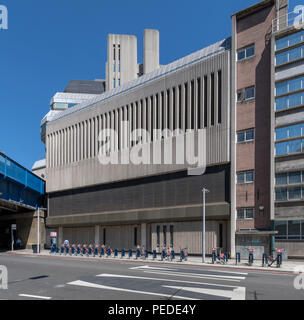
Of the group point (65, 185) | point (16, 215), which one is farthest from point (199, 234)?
point (16, 215)

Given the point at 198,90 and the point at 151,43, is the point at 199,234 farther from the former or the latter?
the point at 151,43

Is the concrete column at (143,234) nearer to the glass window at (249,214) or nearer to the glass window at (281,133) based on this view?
the glass window at (249,214)

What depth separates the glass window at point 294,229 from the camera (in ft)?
112

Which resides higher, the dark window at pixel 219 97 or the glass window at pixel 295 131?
the dark window at pixel 219 97

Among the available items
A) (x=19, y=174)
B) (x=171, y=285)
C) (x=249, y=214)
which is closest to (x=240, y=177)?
(x=249, y=214)

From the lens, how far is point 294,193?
1347 inches

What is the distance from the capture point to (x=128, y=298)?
15.5m

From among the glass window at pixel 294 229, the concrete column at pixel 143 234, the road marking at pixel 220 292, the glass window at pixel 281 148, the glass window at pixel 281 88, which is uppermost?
the glass window at pixel 281 88

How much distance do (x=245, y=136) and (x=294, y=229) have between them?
9552 mm

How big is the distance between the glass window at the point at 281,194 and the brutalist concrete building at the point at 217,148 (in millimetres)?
86

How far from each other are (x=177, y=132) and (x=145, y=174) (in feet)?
22.0

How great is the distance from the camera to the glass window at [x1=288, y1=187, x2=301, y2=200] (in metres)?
34.0

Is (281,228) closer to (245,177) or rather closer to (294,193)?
(294,193)

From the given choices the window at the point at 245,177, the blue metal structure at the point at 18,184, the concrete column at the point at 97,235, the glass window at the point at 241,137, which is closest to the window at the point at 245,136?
the glass window at the point at 241,137
